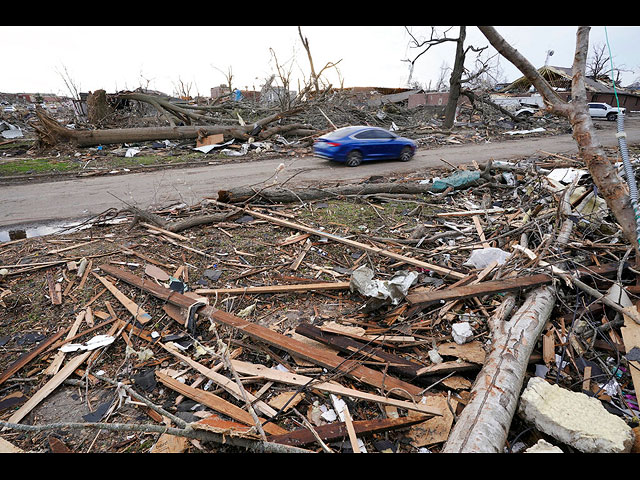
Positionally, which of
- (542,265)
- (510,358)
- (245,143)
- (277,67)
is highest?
(277,67)

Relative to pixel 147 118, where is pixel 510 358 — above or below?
below

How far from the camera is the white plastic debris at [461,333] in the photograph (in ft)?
13.0

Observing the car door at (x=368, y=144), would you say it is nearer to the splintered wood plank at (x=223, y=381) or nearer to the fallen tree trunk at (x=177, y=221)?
the fallen tree trunk at (x=177, y=221)

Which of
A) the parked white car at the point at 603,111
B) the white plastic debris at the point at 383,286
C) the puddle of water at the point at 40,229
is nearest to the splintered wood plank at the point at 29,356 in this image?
the puddle of water at the point at 40,229

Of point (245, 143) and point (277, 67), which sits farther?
point (277, 67)

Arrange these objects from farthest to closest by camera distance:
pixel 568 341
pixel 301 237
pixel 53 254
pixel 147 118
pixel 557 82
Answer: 1. pixel 557 82
2. pixel 147 118
3. pixel 301 237
4. pixel 53 254
5. pixel 568 341

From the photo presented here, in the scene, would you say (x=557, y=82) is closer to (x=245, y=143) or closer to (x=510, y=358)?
(x=245, y=143)

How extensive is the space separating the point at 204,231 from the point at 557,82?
2152 inches

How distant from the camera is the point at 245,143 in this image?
17359 millimetres

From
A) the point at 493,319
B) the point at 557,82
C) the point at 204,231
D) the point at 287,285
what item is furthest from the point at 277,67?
the point at 557,82

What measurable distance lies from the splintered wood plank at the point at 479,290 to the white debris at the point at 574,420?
4.80ft

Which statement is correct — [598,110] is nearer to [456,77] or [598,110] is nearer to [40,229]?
[456,77]

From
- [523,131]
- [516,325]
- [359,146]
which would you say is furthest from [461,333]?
[523,131]

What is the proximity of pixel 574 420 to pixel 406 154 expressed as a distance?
12.9m
